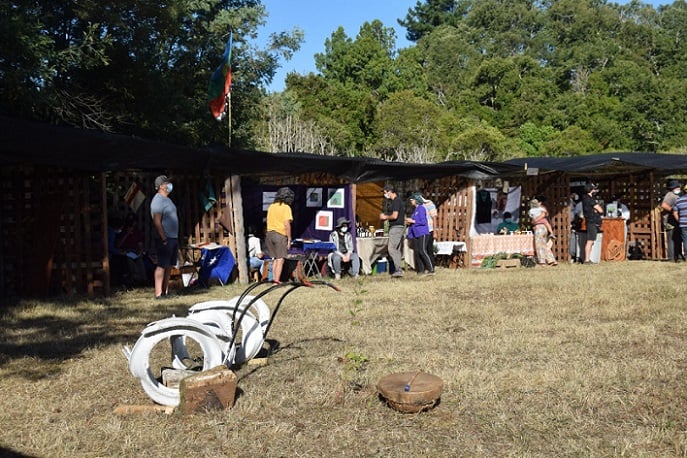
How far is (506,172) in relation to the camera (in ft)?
46.2

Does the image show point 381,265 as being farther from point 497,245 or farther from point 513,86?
point 513,86

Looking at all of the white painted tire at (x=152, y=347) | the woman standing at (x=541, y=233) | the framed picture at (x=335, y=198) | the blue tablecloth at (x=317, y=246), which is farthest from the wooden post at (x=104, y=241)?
the woman standing at (x=541, y=233)

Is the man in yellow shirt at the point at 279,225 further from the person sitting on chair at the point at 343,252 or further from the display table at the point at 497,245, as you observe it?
the display table at the point at 497,245

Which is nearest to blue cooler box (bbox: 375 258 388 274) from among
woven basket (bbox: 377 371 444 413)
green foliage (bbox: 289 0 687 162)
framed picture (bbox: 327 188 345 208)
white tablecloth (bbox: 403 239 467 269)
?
white tablecloth (bbox: 403 239 467 269)

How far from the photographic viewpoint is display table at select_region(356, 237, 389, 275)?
12680 mm

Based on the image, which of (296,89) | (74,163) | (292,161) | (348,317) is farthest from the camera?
(296,89)

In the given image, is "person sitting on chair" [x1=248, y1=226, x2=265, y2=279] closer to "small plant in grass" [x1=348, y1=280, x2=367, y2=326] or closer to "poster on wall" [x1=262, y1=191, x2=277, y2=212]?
"poster on wall" [x1=262, y1=191, x2=277, y2=212]

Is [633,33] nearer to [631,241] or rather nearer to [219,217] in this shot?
[631,241]

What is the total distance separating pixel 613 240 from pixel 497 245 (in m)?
3.11

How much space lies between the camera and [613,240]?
15.5m

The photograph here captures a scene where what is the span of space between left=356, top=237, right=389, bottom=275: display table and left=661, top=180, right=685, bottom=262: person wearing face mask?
6.15 meters

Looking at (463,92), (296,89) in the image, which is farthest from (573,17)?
(296,89)

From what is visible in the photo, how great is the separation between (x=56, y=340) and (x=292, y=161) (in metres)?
5.46

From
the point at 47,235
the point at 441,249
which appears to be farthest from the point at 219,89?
the point at 441,249
